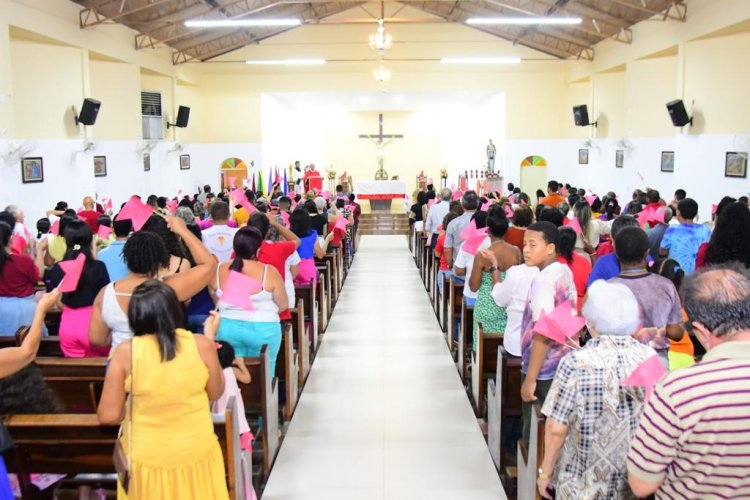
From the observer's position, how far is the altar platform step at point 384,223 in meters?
17.3

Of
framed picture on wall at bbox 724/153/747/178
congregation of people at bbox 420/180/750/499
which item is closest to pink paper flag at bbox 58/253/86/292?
congregation of people at bbox 420/180/750/499

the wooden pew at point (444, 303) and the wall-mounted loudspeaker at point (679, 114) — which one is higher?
the wall-mounted loudspeaker at point (679, 114)

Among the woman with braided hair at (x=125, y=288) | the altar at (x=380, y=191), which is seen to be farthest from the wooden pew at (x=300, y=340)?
the altar at (x=380, y=191)

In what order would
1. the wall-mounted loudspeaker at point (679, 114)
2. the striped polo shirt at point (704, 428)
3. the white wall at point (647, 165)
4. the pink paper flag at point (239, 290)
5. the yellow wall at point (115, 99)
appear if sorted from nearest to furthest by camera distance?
the striped polo shirt at point (704, 428)
the pink paper flag at point (239, 290)
the white wall at point (647, 165)
the wall-mounted loudspeaker at point (679, 114)
the yellow wall at point (115, 99)

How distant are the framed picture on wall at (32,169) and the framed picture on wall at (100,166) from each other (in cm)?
262

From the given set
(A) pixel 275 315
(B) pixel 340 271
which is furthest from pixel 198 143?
(A) pixel 275 315

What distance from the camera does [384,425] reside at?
516cm

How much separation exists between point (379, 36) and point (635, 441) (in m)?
11.9

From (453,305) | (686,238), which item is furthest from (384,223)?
(686,238)

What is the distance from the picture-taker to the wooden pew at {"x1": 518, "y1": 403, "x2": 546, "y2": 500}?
122 inches

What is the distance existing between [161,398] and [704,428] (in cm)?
172

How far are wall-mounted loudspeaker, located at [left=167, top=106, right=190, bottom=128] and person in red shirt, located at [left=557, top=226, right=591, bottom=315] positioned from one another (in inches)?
561

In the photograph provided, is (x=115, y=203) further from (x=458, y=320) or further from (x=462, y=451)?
(x=462, y=451)

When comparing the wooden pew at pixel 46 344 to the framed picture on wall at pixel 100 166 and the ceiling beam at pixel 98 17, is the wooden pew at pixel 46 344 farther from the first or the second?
the framed picture on wall at pixel 100 166
